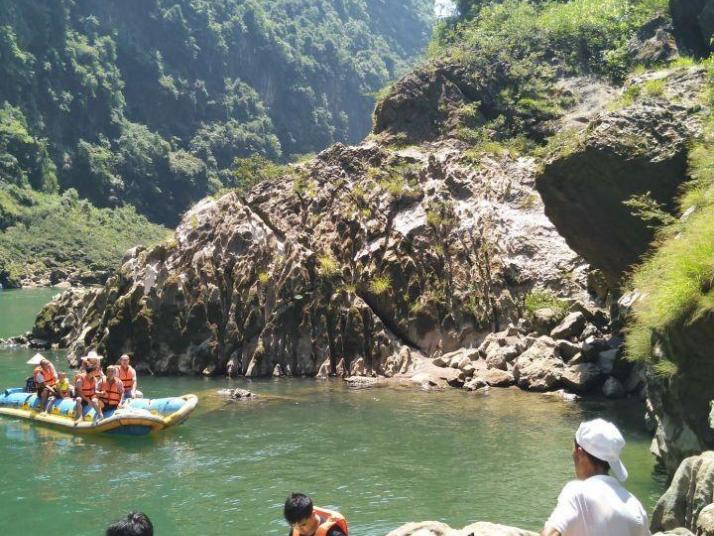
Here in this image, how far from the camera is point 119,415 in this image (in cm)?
1612

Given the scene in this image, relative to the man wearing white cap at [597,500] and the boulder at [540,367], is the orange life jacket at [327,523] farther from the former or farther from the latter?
the boulder at [540,367]

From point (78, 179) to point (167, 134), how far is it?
23.1 meters

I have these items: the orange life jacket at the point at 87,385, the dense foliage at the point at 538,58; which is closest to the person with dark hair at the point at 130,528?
the orange life jacket at the point at 87,385

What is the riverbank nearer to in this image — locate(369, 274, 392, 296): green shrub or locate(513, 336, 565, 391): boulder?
locate(513, 336, 565, 391): boulder

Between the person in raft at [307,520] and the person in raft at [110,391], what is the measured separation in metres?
11.5

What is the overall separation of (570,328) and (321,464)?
31.8 ft

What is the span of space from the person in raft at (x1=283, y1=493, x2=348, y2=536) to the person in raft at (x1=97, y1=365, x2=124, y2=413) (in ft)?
37.9

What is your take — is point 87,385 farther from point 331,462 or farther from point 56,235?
point 56,235

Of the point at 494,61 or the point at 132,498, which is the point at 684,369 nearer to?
the point at 132,498

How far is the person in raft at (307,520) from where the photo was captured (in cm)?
616

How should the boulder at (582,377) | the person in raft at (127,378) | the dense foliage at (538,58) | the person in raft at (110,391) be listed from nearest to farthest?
the person in raft at (110,391), the person in raft at (127,378), the boulder at (582,377), the dense foliage at (538,58)

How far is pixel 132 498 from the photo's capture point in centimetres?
1221

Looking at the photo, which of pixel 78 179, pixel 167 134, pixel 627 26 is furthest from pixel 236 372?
pixel 167 134

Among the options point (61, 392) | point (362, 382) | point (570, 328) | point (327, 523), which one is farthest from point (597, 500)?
point (362, 382)
